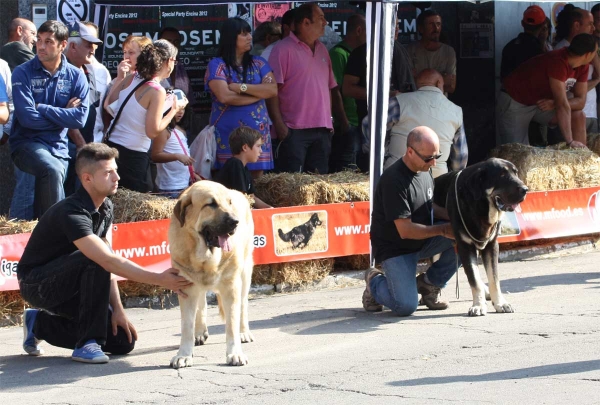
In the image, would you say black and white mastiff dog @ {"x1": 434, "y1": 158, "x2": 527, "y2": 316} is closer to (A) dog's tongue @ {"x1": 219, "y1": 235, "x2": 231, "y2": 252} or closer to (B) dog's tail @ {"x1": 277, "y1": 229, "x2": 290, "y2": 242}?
(B) dog's tail @ {"x1": 277, "y1": 229, "x2": 290, "y2": 242}

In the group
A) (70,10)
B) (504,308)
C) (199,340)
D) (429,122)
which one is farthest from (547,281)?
(70,10)

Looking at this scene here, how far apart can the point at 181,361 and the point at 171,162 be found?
351 cm

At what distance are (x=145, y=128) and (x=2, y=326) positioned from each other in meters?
2.22

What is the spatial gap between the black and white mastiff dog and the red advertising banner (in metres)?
2.05

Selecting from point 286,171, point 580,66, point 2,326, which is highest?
point 580,66

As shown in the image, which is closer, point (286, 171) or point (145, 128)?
point (145, 128)

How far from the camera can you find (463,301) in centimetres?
888

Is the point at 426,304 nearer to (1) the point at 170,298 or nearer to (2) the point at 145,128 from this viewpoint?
(1) the point at 170,298

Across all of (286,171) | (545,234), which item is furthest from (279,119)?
(545,234)

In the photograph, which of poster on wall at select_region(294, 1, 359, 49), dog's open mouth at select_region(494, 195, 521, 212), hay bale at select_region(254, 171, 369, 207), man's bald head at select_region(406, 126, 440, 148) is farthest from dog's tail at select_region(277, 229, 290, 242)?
poster on wall at select_region(294, 1, 359, 49)

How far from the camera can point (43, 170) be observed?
29.1 feet

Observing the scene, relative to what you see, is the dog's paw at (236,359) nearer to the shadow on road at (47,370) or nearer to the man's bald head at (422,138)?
the shadow on road at (47,370)

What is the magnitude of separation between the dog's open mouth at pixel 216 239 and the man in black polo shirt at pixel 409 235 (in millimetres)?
2109

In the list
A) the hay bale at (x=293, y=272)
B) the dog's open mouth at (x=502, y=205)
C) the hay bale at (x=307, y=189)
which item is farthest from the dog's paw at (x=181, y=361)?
the hay bale at (x=307, y=189)
